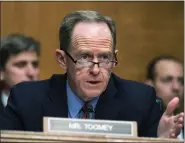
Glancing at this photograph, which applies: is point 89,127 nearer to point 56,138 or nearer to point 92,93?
point 56,138

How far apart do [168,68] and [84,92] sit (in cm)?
222

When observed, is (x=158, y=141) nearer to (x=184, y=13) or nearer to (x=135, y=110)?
(x=135, y=110)

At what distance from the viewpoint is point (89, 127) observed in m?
2.34

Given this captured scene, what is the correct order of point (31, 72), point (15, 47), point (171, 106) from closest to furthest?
point (171, 106), point (31, 72), point (15, 47)

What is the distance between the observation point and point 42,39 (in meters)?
5.73

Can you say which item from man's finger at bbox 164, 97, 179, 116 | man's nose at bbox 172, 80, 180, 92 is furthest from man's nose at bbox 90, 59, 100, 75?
man's nose at bbox 172, 80, 180, 92

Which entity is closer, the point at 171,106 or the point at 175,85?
the point at 171,106

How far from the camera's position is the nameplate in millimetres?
2314

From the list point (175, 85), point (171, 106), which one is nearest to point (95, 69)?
point (171, 106)

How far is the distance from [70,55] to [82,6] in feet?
10.2

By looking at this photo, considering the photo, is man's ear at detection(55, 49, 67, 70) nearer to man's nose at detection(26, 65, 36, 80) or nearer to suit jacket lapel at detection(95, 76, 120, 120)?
suit jacket lapel at detection(95, 76, 120, 120)

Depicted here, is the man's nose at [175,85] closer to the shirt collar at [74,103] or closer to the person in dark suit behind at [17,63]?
the person in dark suit behind at [17,63]

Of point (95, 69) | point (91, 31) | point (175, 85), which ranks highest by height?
point (91, 31)

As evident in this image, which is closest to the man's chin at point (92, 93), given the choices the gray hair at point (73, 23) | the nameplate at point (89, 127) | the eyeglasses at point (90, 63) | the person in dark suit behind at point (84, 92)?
the person in dark suit behind at point (84, 92)
